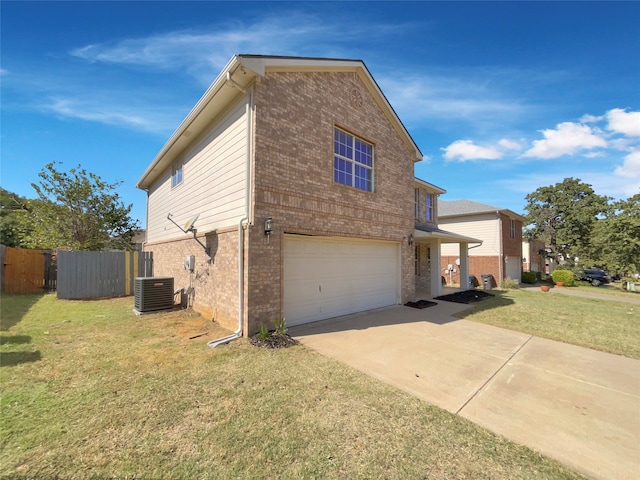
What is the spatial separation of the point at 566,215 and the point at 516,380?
35175mm

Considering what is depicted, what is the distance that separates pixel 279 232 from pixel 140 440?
463 cm

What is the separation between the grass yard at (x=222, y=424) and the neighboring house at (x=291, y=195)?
219 centimetres

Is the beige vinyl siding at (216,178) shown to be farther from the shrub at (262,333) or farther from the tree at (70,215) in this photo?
the tree at (70,215)

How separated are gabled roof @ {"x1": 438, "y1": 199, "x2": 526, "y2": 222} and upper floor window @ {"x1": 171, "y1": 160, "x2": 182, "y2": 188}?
19834mm

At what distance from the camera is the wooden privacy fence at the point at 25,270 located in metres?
12.5

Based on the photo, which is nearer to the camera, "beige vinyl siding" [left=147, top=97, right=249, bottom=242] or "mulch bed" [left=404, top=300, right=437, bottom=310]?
"beige vinyl siding" [left=147, top=97, right=249, bottom=242]

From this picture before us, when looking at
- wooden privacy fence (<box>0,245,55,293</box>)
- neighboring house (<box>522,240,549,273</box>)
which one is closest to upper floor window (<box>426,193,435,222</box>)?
neighboring house (<box>522,240,549,273</box>)

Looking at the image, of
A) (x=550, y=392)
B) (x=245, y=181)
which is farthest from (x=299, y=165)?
(x=550, y=392)

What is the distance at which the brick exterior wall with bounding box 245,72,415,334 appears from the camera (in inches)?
253

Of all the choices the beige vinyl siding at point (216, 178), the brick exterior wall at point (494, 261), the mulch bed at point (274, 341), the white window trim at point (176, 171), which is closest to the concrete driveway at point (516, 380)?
the mulch bed at point (274, 341)

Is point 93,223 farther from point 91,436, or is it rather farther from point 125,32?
point 91,436

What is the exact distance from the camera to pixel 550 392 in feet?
13.5

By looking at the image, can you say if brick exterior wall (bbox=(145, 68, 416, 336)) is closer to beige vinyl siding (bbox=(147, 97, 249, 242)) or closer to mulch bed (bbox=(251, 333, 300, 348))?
mulch bed (bbox=(251, 333, 300, 348))

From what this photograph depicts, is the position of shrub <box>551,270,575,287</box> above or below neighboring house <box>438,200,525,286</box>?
below
